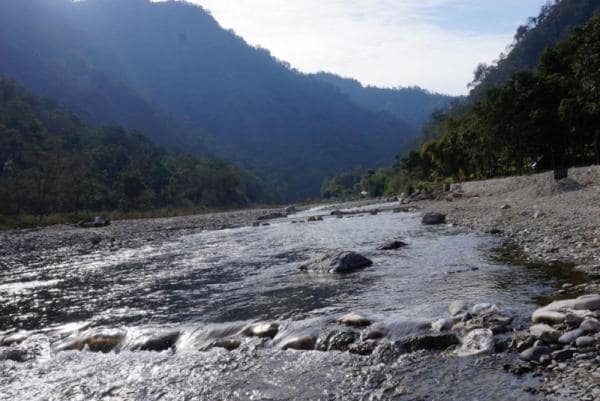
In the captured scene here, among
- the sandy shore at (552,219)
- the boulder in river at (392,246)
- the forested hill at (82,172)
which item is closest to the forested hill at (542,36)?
the forested hill at (82,172)

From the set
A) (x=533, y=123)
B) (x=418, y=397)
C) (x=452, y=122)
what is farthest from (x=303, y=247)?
(x=452, y=122)

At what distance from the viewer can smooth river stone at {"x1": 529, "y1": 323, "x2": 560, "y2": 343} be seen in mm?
6902

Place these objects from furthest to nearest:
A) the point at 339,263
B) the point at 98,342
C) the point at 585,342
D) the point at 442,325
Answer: the point at 339,263, the point at 98,342, the point at 442,325, the point at 585,342

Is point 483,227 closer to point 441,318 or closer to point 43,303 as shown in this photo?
point 441,318

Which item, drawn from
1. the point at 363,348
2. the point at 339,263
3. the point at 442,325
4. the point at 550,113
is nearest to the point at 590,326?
the point at 442,325

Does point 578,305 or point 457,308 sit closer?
point 578,305

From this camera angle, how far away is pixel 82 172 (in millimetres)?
79812

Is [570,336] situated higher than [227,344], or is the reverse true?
[570,336]

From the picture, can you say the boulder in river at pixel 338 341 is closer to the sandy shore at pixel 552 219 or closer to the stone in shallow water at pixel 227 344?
the stone in shallow water at pixel 227 344

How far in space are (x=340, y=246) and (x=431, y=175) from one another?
71.5 meters

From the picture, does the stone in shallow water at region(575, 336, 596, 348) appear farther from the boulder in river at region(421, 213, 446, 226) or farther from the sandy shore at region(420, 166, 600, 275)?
the boulder in river at region(421, 213, 446, 226)

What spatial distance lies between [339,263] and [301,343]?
21.7 feet

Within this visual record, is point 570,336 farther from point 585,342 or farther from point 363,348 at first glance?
point 363,348

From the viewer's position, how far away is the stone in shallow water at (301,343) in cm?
851
